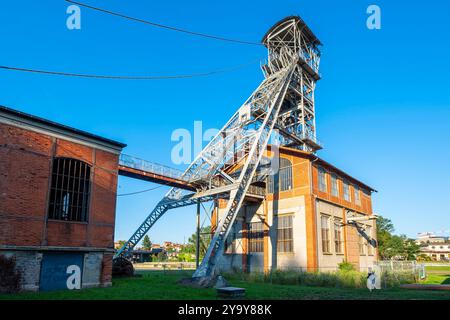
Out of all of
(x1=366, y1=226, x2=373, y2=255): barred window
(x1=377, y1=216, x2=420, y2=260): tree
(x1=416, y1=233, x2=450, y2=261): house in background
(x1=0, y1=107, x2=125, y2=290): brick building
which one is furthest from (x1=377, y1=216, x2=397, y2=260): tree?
(x1=0, y1=107, x2=125, y2=290): brick building

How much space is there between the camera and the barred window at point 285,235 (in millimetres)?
25430

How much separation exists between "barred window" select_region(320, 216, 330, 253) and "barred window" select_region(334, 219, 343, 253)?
147 cm

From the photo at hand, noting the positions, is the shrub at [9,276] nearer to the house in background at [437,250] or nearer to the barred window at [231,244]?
the barred window at [231,244]

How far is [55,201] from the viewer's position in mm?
16109

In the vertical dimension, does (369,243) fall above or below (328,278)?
above

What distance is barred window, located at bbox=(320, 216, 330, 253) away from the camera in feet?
84.4

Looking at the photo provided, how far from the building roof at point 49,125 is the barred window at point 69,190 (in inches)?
54.7

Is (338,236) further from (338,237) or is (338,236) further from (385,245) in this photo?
(385,245)

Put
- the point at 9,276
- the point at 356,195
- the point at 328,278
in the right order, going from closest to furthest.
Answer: the point at 9,276 < the point at 328,278 < the point at 356,195

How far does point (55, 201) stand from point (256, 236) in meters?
16.8

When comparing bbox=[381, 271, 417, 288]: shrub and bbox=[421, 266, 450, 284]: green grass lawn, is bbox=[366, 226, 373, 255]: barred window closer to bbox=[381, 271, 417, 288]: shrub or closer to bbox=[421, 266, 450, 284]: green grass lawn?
bbox=[421, 266, 450, 284]: green grass lawn

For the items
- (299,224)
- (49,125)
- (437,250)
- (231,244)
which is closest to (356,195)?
(299,224)
